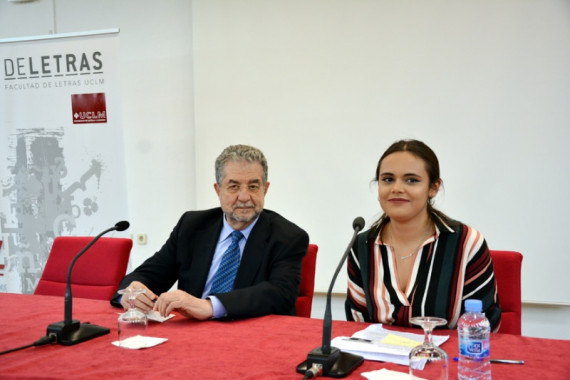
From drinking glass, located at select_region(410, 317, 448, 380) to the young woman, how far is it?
0.51 m

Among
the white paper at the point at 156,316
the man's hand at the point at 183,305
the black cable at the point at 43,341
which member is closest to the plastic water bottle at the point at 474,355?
the man's hand at the point at 183,305

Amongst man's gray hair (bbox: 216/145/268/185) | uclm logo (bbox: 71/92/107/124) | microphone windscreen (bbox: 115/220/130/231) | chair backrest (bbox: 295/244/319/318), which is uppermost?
uclm logo (bbox: 71/92/107/124)

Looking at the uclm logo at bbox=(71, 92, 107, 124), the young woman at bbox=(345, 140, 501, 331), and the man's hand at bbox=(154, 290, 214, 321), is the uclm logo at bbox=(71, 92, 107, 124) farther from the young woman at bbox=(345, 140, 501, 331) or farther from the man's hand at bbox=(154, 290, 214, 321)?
the young woman at bbox=(345, 140, 501, 331)

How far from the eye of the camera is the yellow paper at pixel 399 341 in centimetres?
160

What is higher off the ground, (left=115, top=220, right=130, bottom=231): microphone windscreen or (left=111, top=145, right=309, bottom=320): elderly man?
(left=115, top=220, right=130, bottom=231): microphone windscreen

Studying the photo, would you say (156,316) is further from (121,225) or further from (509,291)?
(509,291)

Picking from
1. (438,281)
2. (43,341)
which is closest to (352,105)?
(438,281)

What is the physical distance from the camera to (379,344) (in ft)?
5.27

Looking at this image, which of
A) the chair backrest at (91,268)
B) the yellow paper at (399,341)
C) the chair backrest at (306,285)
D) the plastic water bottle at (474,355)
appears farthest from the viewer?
the chair backrest at (91,268)

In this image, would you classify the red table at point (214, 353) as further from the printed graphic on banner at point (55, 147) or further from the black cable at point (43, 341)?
the printed graphic on banner at point (55, 147)

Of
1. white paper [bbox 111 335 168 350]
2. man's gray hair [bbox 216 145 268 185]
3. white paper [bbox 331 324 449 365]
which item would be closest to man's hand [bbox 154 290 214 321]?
white paper [bbox 111 335 168 350]

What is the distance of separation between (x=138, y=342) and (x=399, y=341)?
0.84 metres

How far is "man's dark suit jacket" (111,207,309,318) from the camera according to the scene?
2145mm

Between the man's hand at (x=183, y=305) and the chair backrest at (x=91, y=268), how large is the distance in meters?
0.87
